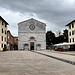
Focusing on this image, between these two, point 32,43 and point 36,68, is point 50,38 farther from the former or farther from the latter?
point 36,68

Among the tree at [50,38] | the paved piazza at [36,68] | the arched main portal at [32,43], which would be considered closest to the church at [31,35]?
the arched main portal at [32,43]

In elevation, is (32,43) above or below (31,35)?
below

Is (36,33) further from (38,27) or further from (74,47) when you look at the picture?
(74,47)

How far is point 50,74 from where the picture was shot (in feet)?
25.3

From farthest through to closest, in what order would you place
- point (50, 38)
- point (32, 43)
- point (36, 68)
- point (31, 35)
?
point (50, 38) → point (31, 35) → point (32, 43) → point (36, 68)

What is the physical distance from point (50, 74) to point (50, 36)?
82.8 metres

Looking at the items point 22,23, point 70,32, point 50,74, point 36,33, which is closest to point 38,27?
point 36,33

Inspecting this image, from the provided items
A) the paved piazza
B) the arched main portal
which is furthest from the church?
the paved piazza

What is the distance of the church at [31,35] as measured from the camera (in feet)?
213

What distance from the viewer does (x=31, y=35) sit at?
6581 cm

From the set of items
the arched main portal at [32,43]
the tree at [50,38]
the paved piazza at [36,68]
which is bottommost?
the paved piazza at [36,68]

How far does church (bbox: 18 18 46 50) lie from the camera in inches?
2552

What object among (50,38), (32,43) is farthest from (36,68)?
(50,38)

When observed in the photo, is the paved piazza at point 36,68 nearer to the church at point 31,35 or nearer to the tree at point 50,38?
the church at point 31,35
